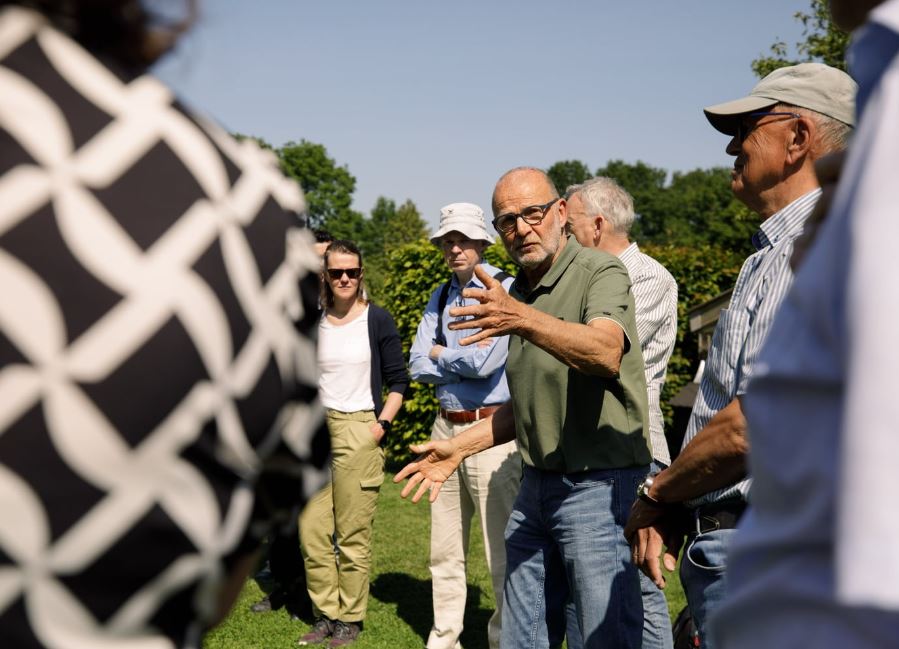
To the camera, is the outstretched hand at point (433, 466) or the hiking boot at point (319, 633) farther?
the hiking boot at point (319, 633)

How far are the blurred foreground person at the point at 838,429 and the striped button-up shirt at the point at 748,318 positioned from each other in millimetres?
1526

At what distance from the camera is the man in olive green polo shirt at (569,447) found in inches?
123

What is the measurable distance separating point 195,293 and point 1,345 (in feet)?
0.66

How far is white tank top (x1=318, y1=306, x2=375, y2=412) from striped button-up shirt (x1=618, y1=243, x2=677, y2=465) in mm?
2041

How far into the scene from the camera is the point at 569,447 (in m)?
3.36

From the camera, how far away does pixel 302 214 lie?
45.9 inches

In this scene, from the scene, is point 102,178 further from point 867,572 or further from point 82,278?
point 867,572

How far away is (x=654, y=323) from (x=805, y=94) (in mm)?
2138

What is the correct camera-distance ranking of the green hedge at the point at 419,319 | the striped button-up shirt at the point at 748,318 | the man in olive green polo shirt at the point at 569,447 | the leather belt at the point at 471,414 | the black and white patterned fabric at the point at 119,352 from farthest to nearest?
the green hedge at the point at 419,319
the leather belt at the point at 471,414
the man in olive green polo shirt at the point at 569,447
the striped button-up shirt at the point at 748,318
the black and white patterned fabric at the point at 119,352

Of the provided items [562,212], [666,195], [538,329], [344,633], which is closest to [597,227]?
[562,212]

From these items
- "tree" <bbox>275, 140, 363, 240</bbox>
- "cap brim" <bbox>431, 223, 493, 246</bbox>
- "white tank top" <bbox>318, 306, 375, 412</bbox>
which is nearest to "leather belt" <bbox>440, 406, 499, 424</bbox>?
"white tank top" <bbox>318, 306, 375, 412</bbox>

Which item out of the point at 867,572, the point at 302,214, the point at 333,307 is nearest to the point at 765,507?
the point at 867,572

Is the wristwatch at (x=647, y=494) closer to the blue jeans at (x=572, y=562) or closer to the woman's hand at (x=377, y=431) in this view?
the blue jeans at (x=572, y=562)

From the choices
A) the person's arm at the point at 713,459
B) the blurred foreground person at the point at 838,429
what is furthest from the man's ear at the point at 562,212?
the blurred foreground person at the point at 838,429
